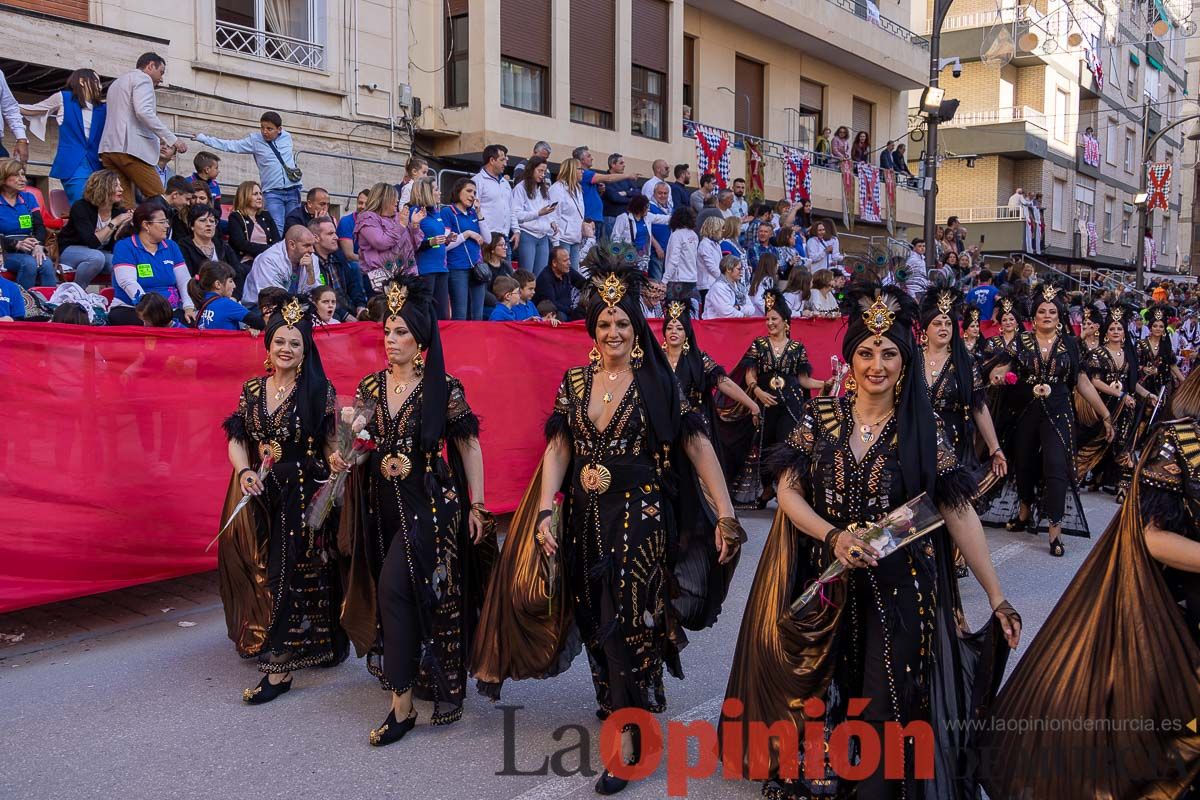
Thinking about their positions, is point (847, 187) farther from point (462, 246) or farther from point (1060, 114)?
point (1060, 114)

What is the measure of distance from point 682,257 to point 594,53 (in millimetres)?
6269

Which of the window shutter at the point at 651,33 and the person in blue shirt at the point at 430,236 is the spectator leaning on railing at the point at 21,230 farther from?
the window shutter at the point at 651,33

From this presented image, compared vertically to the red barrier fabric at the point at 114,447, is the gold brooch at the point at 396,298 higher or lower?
higher

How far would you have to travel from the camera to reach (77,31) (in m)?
11.0

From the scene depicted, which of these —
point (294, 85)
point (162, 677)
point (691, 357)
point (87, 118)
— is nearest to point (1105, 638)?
point (162, 677)

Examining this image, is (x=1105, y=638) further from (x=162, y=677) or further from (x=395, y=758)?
(x=162, y=677)

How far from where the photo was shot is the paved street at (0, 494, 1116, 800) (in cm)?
430

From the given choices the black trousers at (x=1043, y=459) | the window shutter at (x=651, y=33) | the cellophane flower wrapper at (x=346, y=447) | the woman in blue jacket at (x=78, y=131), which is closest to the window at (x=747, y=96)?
the window shutter at (x=651, y=33)

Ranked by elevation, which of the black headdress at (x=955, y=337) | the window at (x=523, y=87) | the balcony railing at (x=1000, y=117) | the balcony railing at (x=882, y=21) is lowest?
the black headdress at (x=955, y=337)

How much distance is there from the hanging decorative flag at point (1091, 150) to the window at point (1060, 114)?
4.79ft

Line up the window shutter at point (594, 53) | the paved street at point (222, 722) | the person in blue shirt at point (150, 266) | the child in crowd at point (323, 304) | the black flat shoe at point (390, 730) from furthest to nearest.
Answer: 1. the window shutter at point (594, 53)
2. the person in blue shirt at point (150, 266)
3. the child in crowd at point (323, 304)
4. the black flat shoe at point (390, 730)
5. the paved street at point (222, 722)

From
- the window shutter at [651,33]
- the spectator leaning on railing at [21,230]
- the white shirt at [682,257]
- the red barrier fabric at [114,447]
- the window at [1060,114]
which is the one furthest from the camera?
the window at [1060,114]

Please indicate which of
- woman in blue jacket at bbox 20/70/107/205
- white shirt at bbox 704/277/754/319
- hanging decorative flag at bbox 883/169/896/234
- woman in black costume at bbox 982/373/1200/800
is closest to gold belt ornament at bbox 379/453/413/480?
woman in black costume at bbox 982/373/1200/800

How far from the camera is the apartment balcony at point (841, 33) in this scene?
853 inches
